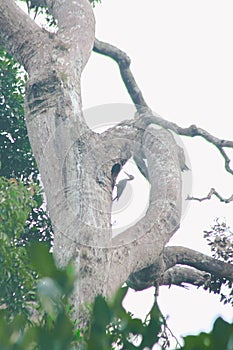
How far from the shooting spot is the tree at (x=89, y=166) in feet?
19.2

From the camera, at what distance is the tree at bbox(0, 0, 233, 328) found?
585 centimetres

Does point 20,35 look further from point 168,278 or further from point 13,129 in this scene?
point 168,278

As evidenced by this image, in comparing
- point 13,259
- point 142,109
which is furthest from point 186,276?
point 13,259

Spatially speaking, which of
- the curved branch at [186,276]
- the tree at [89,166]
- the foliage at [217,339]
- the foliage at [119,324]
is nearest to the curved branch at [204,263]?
the tree at [89,166]

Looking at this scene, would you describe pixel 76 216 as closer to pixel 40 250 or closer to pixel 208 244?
pixel 208 244

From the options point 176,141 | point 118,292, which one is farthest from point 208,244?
point 118,292

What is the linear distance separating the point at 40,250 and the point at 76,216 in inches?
170

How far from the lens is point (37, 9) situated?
9414mm

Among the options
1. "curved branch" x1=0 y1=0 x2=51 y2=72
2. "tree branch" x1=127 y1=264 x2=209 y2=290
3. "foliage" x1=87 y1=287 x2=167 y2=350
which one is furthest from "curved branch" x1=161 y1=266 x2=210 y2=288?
"foliage" x1=87 y1=287 x2=167 y2=350

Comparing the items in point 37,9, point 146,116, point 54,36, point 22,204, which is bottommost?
point 22,204

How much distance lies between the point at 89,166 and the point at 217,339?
475 centimetres

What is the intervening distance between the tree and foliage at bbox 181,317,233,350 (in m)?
3.93

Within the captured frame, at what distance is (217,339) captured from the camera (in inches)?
63.0

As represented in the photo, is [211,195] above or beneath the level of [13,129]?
beneath
